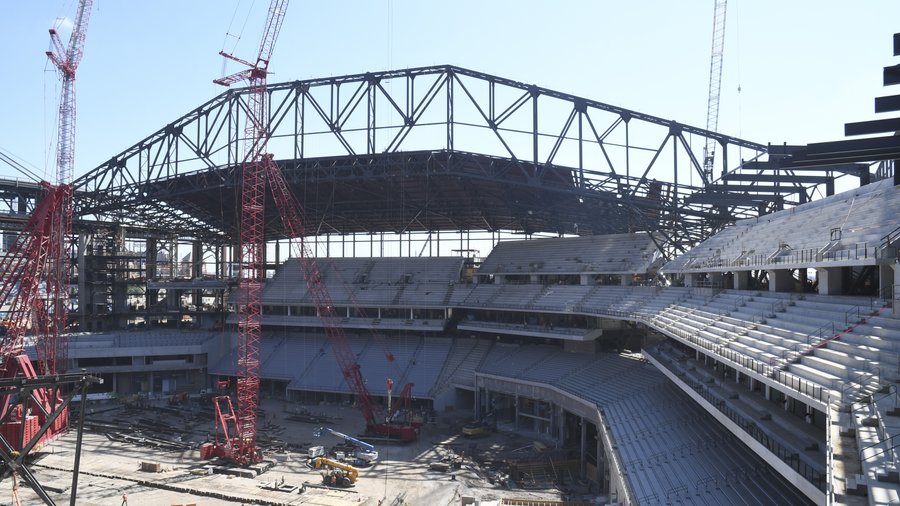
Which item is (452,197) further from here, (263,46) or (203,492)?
(203,492)

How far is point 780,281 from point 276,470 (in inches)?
1043

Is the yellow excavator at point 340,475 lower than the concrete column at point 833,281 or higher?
lower

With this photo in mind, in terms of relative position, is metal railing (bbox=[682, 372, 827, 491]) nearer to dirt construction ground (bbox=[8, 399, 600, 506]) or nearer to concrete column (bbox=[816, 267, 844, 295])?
concrete column (bbox=[816, 267, 844, 295])

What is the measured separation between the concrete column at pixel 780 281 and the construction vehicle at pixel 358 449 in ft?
73.5

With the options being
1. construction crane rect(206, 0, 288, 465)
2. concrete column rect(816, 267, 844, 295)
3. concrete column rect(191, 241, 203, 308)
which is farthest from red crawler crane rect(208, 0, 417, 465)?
concrete column rect(816, 267, 844, 295)

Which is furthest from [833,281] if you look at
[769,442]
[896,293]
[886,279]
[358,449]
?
[358,449]

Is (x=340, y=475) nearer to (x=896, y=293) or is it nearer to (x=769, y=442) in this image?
(x=769, y=442)

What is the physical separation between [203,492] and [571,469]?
1827cm

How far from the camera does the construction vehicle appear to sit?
1405 inches

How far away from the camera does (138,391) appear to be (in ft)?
184

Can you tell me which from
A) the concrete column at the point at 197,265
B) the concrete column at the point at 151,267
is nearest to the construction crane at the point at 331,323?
the concrete column at the point at 197,265

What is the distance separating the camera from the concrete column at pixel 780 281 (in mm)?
25219

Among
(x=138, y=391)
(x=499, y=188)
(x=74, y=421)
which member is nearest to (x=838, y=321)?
(x=499, y=188)

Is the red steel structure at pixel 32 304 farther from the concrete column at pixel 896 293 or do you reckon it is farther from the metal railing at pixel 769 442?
the concrete column at pixel 896 293
